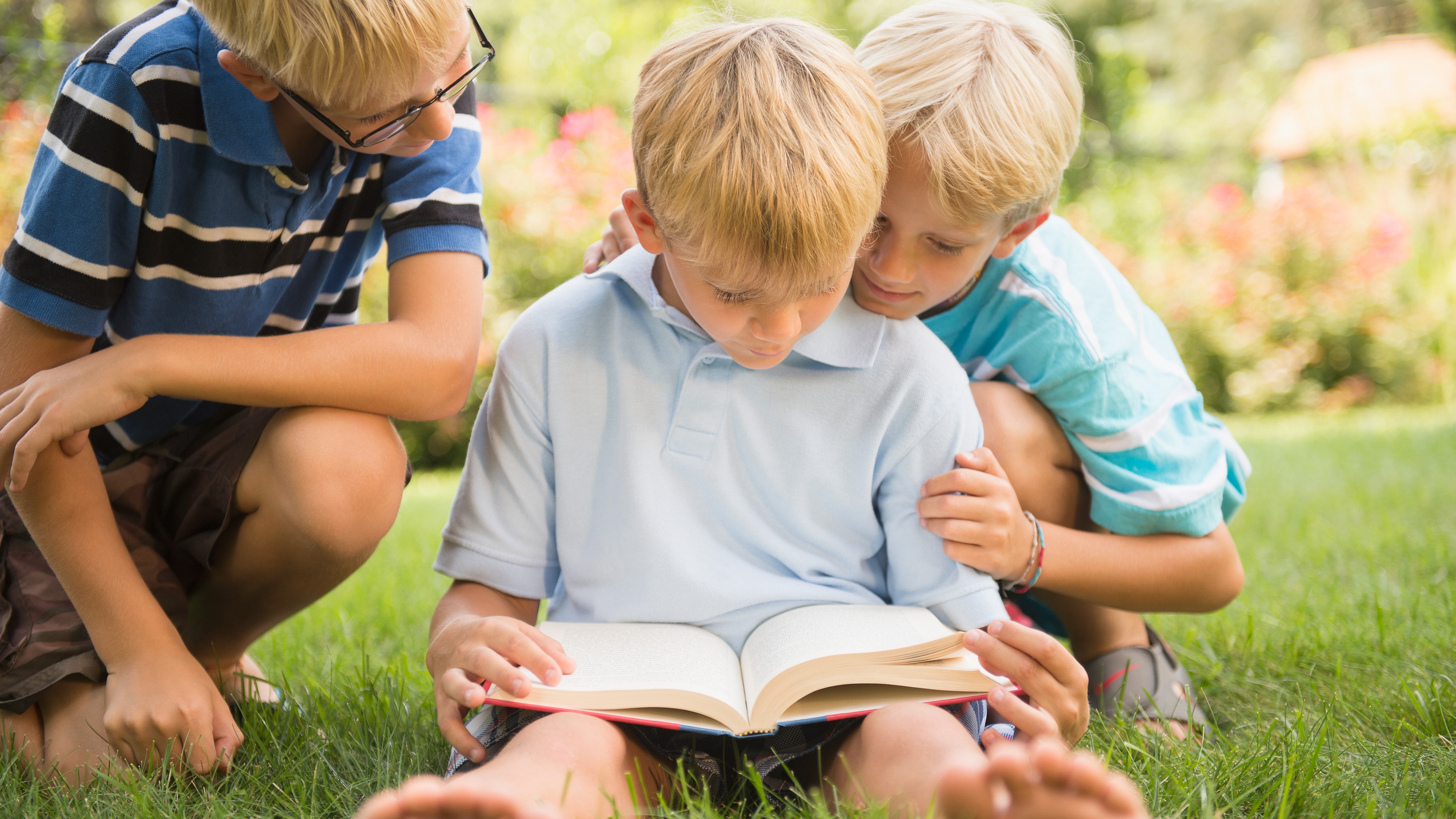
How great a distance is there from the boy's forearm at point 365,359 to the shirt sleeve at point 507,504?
84mm

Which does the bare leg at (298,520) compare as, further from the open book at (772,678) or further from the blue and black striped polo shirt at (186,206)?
the open book at (772,678)

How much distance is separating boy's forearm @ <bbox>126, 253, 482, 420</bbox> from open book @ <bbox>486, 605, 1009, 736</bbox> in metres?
0.45

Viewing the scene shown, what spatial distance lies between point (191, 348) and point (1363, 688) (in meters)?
1.80

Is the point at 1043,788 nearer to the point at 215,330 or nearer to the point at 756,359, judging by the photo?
the point at 756,359

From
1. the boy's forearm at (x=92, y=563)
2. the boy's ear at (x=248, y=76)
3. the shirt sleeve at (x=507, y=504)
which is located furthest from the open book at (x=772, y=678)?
the boy's ear at (x=248, y=76)

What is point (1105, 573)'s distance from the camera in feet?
5.29

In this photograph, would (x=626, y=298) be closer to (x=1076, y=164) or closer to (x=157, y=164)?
(x=157, y=164)

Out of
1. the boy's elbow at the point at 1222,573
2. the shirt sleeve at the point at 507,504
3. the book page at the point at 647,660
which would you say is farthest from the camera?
the boy's elbow at the point at 1222,573

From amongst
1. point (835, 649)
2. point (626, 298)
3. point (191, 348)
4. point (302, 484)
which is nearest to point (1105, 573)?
point (835, 649)

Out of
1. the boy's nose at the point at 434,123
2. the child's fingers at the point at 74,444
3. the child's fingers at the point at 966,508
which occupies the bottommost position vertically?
the child's fingers at the point at 966,508

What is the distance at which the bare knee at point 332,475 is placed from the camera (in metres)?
1.51

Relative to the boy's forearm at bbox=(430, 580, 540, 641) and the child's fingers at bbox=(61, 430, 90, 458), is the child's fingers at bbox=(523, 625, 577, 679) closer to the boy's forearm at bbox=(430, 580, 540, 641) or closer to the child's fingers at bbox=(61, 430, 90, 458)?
the boy's forearm at bbox=(430, 580, 540, 641)

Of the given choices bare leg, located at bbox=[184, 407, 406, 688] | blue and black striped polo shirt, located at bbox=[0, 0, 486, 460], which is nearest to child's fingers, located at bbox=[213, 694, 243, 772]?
bare leg, located at bbox=[184, 407, 406, 688]

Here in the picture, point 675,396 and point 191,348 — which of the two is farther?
point 675,396
